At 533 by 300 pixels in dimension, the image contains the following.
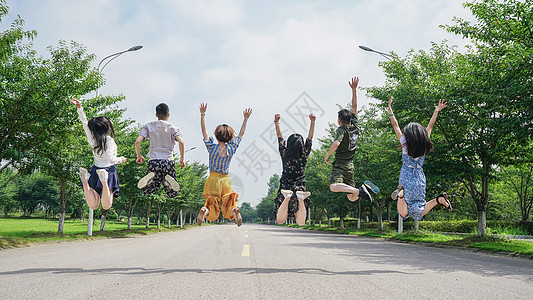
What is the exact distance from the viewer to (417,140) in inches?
262

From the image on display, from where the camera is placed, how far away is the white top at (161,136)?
6.47 m

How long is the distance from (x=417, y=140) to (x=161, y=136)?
15.9 feet

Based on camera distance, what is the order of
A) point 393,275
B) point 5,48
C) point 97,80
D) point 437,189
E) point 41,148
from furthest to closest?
point 437,189
point 41,148
point 97,80
point 5,48
point 393,275

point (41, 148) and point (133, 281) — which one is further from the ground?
point (41, 148)

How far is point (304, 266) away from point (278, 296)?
4.18 metres

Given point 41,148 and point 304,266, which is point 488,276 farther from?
point 41,148

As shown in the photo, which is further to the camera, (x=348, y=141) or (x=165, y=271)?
(x=165, y=271)

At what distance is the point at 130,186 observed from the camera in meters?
26.1

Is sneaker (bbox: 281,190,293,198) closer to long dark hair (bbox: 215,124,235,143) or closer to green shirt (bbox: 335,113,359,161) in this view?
green shirt (bbox: 335,113,359,161)

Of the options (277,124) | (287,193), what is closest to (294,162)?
(287,193)

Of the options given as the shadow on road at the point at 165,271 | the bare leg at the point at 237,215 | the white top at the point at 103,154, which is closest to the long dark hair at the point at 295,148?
the bare leg at the point at 237,215

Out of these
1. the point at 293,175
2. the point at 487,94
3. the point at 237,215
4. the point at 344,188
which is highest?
the point at 487,94

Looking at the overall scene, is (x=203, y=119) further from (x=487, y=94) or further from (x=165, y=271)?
(x=487, y=94)

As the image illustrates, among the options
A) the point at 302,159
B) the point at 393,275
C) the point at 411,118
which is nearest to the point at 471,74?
the point at 411,118
